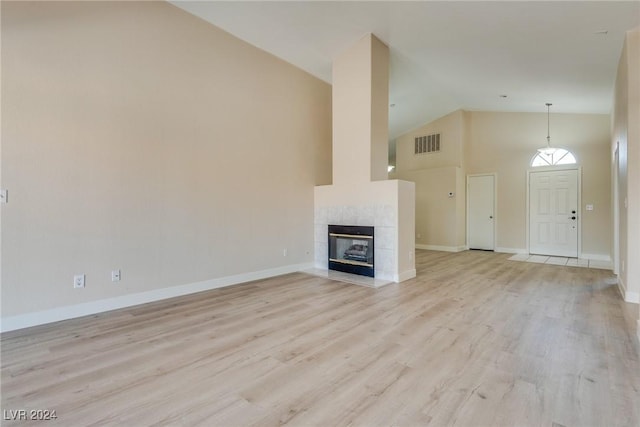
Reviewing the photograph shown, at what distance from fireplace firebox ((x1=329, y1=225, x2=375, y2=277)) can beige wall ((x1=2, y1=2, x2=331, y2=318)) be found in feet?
2.86

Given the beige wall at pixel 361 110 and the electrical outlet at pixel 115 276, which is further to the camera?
the beige wall at pixel 361 110

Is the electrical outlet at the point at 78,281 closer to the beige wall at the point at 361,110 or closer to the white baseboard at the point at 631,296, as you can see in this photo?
the beige wall at the point at 361,110

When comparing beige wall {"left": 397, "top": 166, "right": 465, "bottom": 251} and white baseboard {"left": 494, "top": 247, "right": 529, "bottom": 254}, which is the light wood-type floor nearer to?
white baseboard {"left": 494, "top": 247, "right": 529, "bottom": 254}

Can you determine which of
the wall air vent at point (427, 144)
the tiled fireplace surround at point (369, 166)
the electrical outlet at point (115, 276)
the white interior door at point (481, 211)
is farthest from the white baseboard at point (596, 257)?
the electrical outlet at point (115, 276)

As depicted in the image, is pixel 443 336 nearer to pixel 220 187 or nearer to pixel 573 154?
pixel 220 187

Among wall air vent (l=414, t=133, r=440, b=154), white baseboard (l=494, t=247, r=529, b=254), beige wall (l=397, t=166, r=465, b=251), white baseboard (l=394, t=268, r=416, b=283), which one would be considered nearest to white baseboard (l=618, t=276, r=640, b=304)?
white baseboard (l=394, t=268, r=416, b=283)

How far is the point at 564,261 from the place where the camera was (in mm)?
6203

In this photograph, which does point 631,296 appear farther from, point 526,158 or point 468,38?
point 526,158

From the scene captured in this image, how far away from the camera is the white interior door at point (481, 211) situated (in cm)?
781

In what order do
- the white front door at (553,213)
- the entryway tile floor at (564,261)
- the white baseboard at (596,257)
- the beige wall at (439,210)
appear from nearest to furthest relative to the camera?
the entryway tile floor at (564,261), the white baseboard at (596,257), the white front door at (553,213), the beige wall at (439,210)

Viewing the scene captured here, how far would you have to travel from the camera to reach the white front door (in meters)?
6.67

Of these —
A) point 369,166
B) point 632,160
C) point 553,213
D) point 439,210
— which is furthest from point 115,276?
point 553,213

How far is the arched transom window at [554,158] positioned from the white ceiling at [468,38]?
41.0 inches

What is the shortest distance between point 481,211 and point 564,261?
219 cm
